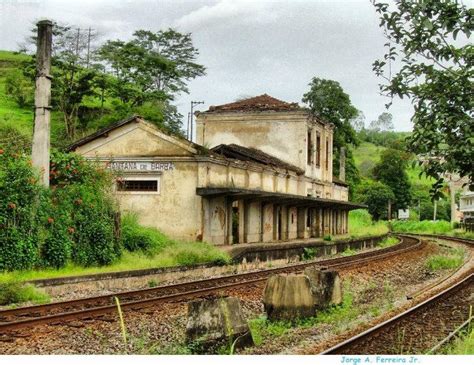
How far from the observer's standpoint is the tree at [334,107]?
30.3m

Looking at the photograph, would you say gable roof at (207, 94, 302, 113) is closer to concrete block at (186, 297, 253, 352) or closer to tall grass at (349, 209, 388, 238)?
tall grass at (349, 209, 388, 238)

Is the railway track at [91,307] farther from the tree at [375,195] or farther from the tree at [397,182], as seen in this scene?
the tree at [397,182]

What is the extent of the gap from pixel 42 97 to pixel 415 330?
11.1 metres

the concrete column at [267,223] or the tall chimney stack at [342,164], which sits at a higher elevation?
the tall chimney stack at [342,164]

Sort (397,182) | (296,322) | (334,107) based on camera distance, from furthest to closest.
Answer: (397,182) < (334,107) < (296,322)

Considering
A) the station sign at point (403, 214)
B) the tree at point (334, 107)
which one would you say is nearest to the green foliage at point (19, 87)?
the tree at point (334, 107)

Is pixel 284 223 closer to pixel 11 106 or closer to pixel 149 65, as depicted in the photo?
pixel 149 65

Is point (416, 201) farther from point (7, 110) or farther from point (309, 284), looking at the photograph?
point (309, 284)

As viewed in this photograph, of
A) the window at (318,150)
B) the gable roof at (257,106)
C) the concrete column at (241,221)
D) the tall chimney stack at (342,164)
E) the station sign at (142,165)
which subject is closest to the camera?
the station sign at (142,165)

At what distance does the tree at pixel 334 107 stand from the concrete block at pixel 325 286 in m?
14.7

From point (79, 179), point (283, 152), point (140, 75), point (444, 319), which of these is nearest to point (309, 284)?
point (444, 319)

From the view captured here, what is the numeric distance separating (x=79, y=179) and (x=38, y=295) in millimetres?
6130

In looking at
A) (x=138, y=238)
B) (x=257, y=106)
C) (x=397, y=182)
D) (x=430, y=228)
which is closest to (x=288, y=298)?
(x=138, y=238)

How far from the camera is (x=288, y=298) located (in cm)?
1059
